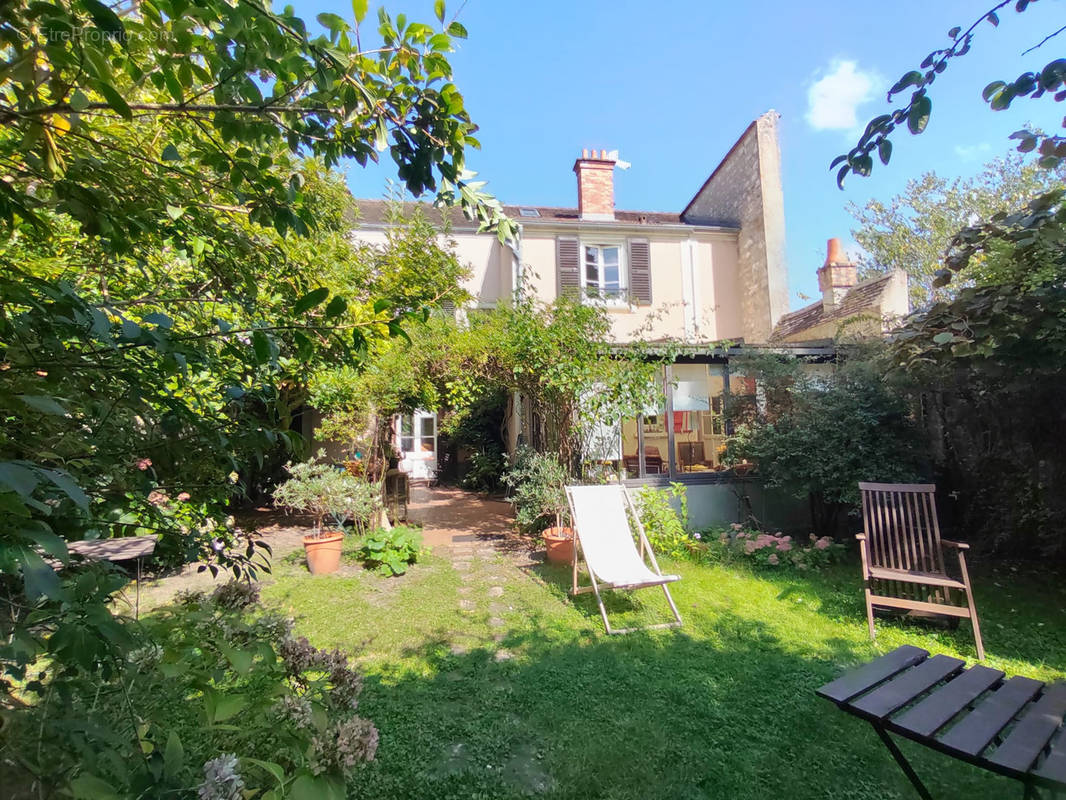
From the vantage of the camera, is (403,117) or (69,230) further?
(69,230)

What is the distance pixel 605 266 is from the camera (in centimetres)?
1222

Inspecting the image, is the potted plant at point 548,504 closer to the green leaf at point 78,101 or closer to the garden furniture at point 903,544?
the garden furniture at point 903,544

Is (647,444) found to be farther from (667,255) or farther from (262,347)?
(262,347)

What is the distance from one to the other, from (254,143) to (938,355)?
589cm

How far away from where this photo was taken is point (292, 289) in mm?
2203

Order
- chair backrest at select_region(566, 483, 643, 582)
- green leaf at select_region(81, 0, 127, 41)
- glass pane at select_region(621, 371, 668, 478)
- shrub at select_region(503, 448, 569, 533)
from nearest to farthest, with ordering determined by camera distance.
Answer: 1. green leaf at select_region(81, 0, 127, 41)
2. chair backrest at select_region(566, 483, 643, 582)
3. shrub at select_region(503, 448, 569, 533)
4. glass pane at select_region(621, 371, 668, 478)

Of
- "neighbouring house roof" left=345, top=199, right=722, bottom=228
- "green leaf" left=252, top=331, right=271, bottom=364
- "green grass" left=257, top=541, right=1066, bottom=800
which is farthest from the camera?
"neighbouring house roof" left=345, top=199, right=722, bottom=228

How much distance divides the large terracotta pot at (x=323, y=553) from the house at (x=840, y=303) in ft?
24.0

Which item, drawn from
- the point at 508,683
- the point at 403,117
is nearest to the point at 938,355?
the point at 508,683

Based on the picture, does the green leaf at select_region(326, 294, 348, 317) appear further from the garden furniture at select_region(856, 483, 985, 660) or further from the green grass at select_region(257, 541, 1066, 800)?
the garden furniture at select_region(856, 483, 985, 660)

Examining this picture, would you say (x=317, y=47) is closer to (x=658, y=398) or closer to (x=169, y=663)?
(x=169, y=663)

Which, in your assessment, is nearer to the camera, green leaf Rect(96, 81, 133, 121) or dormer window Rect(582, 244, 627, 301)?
green leaf Rect(96, 81, 133, 121)

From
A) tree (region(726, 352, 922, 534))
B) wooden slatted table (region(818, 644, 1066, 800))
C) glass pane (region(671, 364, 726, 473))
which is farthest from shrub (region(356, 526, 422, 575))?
wooden slatted table (region(818, 644, 1066, 800))

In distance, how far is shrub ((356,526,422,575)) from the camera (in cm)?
562
